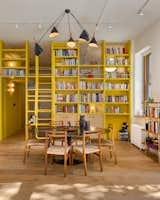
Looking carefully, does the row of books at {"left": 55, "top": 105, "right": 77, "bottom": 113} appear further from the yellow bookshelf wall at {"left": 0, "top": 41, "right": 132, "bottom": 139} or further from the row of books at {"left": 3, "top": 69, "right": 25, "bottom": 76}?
the row of books at {"left": 3, "top": 69, "right": 25, "bottom": 76}

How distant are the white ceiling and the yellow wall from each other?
111 inches

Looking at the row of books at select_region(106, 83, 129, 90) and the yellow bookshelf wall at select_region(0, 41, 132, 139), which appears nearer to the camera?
the yellow bookshelf wall at select_region(0, 41, 132, 139)

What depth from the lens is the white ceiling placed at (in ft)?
18.0

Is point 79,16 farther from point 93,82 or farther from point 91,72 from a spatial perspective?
point 93,82

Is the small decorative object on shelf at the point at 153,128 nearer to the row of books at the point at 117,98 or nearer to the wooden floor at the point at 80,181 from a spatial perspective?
the wooden floor at the point at 80,181

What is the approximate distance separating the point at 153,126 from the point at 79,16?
3.21 m

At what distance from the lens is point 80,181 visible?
433cm

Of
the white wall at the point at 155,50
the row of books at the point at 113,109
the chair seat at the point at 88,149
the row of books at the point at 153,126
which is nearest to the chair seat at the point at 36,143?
the chair seat at the point at 88,149

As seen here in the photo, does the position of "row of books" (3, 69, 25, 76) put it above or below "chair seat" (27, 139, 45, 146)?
above

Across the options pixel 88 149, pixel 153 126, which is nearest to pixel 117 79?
pixel 153 126

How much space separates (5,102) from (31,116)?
1.34 metres

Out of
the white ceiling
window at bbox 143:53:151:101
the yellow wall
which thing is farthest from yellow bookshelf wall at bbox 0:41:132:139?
the yellow wall

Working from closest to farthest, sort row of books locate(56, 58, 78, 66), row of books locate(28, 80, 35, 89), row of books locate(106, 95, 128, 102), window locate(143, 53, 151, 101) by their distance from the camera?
window locate(143, 53, 151, 101)
row of books locate(56, 58, 78, 66)
row of books locate(106, 95, 128, 102)
row of books locate(28, 80, 35, 89)

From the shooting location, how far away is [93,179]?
4445 millimetres
